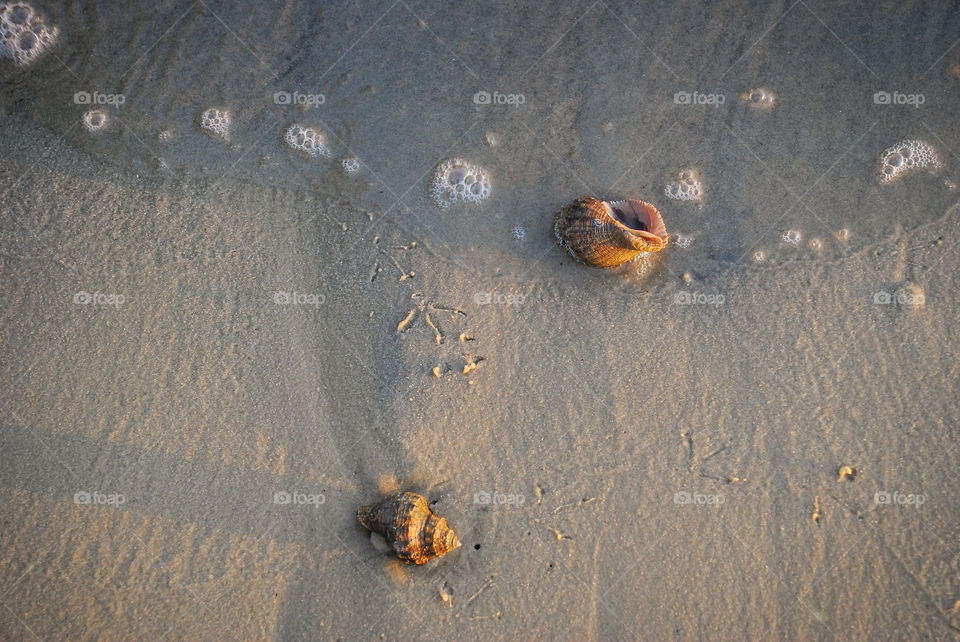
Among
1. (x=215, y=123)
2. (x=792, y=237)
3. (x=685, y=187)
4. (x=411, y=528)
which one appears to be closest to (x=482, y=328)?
(x=411, y=528)

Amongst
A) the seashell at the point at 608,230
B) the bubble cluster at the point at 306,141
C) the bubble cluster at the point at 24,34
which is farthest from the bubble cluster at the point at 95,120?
the seashell at the point at 608,230

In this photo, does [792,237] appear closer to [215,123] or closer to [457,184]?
[457,184]

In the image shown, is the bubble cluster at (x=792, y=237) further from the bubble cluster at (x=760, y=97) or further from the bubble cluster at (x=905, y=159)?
the bubble cluster at (x=760, y=97)

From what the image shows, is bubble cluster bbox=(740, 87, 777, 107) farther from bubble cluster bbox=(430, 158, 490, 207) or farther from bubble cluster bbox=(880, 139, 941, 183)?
bubble cluster bbox=(430, 158, 490, 207)

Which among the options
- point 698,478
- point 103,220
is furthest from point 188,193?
point 698,478

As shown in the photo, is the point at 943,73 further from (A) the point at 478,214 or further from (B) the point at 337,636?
(B) the point at 337,636
